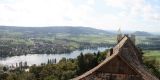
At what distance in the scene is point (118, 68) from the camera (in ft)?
58.7

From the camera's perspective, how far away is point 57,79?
98.6 meters

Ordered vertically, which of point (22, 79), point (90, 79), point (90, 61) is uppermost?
point (90, 79)

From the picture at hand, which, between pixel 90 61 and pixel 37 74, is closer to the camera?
pixel 90 61

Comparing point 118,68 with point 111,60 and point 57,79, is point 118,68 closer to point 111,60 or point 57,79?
point 111,60

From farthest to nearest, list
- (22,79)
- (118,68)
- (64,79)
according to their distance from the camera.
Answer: (22,79), (64,79), (118,68)

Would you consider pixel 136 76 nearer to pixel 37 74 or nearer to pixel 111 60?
pixel 111 60

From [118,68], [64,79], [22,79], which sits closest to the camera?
[118,68]

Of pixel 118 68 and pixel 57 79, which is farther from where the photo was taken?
pixel 57 79

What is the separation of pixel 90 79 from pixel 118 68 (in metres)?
1.64

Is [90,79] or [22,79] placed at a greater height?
[90,79]

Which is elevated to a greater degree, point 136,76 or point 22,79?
point 136,76

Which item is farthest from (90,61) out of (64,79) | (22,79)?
(22,79)

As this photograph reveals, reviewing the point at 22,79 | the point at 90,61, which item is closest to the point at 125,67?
the point at 90,61

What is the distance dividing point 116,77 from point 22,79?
11393 cm
